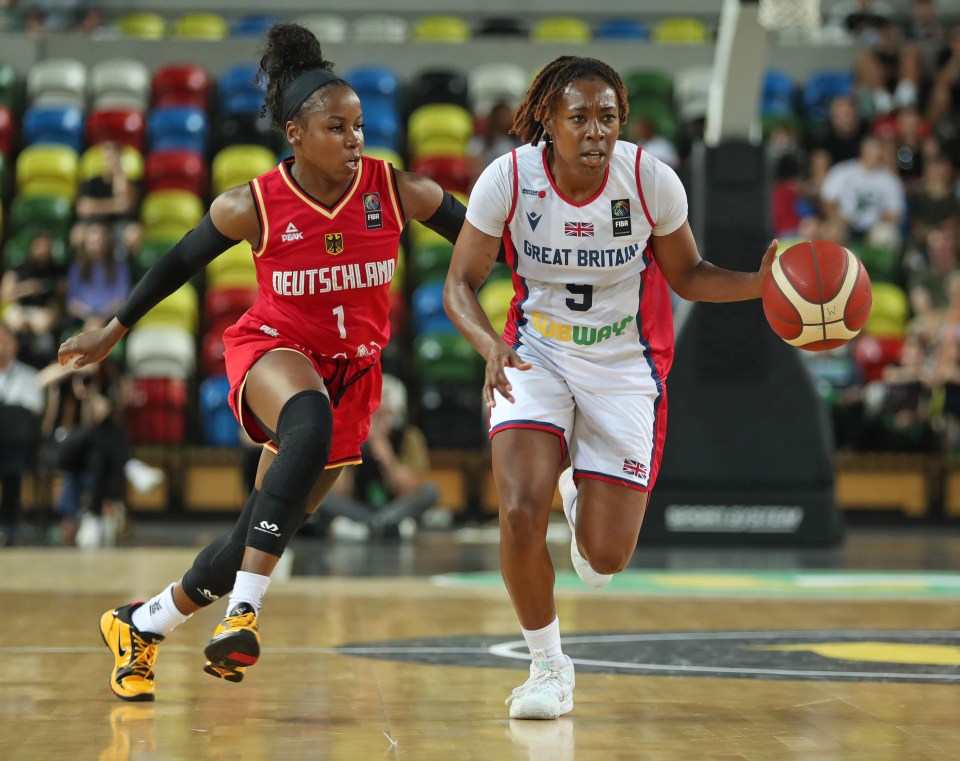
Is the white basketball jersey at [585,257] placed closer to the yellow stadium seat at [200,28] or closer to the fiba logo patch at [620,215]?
the fiba logo patch at [620,215]

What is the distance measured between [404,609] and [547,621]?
277 cm

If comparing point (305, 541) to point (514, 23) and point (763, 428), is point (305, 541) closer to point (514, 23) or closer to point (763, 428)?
point (763, 428)

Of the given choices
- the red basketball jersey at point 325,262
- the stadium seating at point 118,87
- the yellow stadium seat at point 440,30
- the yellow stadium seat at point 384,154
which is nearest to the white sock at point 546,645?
the red basketball jersey at point 325,262

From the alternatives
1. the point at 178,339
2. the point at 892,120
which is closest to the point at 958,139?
the point at 892,120

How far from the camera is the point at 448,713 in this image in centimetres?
427

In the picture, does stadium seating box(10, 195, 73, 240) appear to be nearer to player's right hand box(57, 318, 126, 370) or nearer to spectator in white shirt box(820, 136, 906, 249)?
spectator in white shirt box(820, 136, 906, 249)

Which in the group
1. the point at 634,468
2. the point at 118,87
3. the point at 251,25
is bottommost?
the point at 634,468

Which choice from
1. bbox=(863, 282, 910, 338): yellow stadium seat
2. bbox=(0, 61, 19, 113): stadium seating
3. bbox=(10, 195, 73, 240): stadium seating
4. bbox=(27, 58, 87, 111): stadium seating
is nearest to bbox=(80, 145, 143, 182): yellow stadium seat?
bbox=(10, 195, 73, 240): stadium seating

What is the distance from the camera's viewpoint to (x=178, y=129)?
52.0ft

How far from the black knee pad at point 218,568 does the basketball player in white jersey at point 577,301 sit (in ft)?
A: 2.58

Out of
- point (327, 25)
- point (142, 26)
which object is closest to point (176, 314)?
point (327, 25)

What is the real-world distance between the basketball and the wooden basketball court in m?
1.09

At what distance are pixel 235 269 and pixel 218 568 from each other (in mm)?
10064

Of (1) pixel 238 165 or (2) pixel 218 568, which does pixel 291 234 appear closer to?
(2) pixel 218 568
